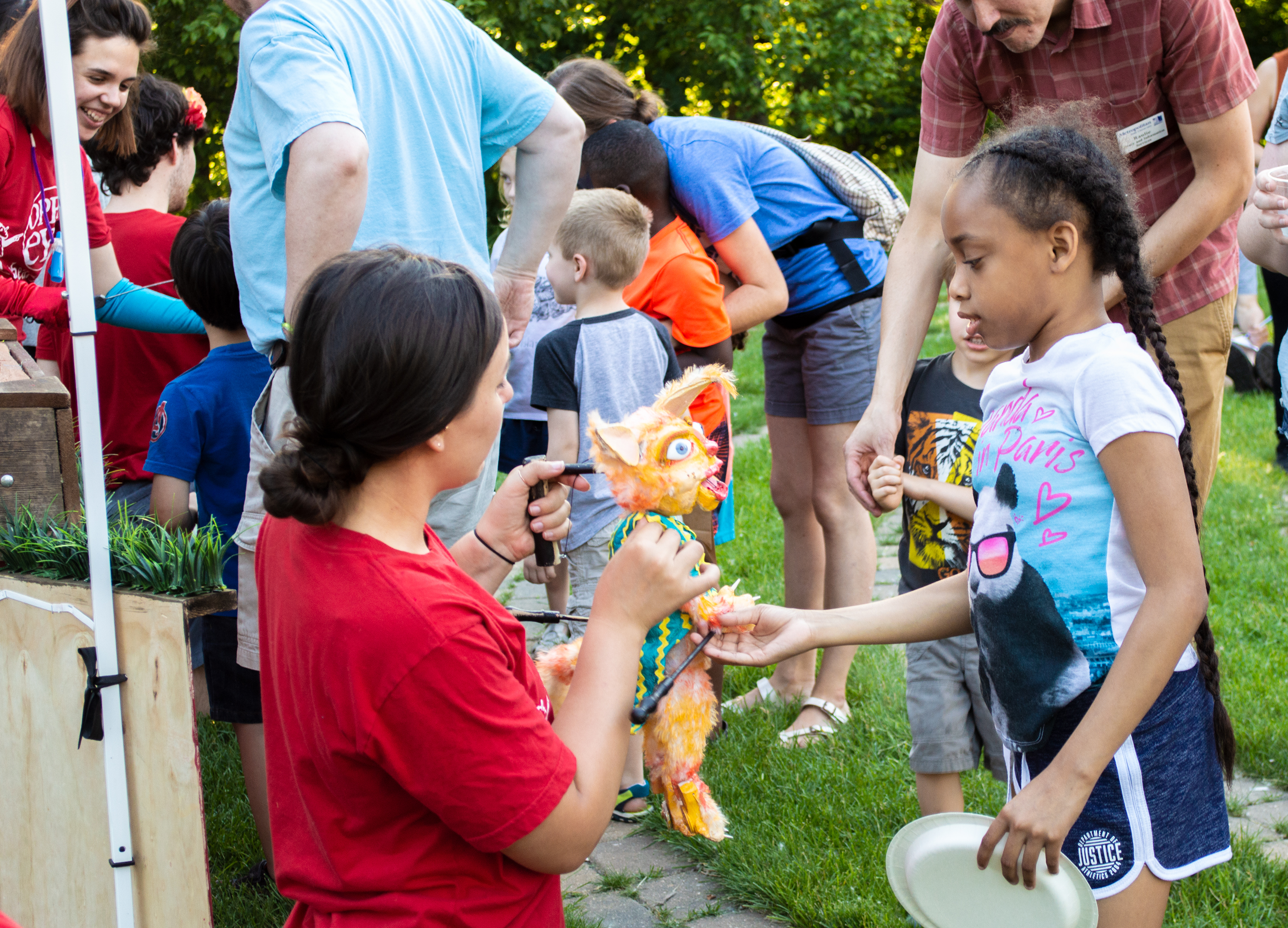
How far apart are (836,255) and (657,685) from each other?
2.25 meters

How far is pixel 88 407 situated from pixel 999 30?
195 cm

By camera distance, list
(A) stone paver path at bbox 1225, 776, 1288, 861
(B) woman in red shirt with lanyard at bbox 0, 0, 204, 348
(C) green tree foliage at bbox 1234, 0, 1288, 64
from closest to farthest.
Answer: (A) stone paver path at bbox 1225, 776, 1288, 861
(B) woman in red shirt with lanyard at bbox 0, 0, 204, 348
(C) green tree foliage at bbox 1234, 0, 1288, 64

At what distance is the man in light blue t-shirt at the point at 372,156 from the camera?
88.0 inches

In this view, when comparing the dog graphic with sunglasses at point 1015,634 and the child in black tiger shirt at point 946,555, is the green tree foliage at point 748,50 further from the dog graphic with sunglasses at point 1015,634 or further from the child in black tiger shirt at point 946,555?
the dog graphic with sunglasses at point 1015,634

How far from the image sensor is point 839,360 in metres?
3.71

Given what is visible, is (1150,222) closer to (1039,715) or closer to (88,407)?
(1039,715)

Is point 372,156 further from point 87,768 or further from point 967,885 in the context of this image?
point 967,885

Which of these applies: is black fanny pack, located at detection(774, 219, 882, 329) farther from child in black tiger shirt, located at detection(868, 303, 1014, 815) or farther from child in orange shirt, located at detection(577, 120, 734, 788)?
child in black tiger shirt, located at detection(868, 303, 1014, 815)

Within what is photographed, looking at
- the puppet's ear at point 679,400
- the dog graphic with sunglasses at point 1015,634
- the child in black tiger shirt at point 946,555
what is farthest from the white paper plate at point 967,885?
the child in black tiger shirt at point 946,555

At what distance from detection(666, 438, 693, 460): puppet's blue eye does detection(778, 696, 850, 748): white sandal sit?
193 centimetres

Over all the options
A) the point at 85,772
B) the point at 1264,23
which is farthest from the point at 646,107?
the point at 1264,23

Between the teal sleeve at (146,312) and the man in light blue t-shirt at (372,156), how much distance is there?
812mm

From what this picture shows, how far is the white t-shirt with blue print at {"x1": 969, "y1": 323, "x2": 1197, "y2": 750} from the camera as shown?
158 cm

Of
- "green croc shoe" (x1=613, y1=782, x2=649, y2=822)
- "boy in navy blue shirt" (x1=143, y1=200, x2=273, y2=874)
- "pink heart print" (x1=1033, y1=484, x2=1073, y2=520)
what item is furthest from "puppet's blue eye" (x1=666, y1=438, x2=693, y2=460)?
"green croc shoe" (x1=613, y1=782, x2=649, y2=822)
